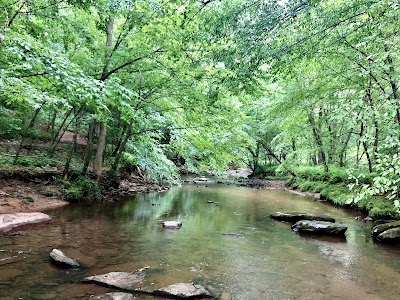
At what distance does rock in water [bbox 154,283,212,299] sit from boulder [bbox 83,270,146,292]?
1.64 ft

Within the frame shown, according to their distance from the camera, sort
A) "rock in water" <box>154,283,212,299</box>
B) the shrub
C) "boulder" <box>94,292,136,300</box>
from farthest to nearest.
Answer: the shrub < "rock in water" <box>154,283,212,299</box> < "boulder" <box>94,292,136,300</box>

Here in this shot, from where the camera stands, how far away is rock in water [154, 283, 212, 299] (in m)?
4.64

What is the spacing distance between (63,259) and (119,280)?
136 centimetres

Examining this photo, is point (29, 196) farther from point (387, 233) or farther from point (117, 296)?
point (387, 233)

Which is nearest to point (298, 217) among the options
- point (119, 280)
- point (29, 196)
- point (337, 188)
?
point (337, 188)

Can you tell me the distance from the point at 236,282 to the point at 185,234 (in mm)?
3205

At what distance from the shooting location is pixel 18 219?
8203 mm

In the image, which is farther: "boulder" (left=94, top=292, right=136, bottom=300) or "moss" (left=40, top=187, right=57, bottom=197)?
"moss" (left=40, top=187, right=57, bottom=197)

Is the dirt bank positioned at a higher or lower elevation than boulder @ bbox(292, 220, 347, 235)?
higher

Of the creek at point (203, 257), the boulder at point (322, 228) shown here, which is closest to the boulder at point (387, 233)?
the creek at point (203, 257)

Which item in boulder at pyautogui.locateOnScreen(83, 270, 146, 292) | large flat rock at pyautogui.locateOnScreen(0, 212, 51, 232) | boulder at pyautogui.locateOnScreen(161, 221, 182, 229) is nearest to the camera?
boulder at pyautogui.locateOnScreen(83, 270, 146, 292)

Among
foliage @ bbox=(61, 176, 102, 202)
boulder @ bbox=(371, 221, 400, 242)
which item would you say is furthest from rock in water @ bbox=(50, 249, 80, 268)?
boulder @ bbox=(371, 221, 400, 242)

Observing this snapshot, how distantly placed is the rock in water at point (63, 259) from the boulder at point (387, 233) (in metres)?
8.34

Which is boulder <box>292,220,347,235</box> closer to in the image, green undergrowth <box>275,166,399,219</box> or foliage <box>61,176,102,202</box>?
green undergrowth <box>275,166,399,219</box>
